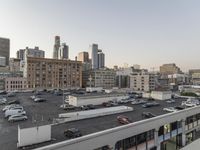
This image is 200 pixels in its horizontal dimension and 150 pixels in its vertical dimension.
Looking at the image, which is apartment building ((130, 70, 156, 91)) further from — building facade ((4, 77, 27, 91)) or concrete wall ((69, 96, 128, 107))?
concrete wall ((69, 96, 128, 107))

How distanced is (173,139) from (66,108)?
17.1 m

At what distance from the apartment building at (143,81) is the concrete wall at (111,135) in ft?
268

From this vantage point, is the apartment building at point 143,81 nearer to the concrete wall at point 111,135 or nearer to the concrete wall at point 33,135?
the concrete wall at point 111,135

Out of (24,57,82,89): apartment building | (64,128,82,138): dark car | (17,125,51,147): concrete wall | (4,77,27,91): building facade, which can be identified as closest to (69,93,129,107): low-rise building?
(64,128,82,138): dark car

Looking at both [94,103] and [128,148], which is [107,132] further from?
[94,103]

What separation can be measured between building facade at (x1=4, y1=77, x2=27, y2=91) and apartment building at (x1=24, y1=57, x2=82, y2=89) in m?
2.86

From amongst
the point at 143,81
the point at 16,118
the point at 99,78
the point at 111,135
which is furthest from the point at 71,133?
the point at 99,78

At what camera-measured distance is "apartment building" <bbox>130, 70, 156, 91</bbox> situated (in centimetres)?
10100

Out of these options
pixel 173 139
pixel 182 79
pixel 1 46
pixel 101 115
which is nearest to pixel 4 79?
pixel 101 115

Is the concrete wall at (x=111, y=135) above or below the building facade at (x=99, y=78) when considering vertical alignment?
below

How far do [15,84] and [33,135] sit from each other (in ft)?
248

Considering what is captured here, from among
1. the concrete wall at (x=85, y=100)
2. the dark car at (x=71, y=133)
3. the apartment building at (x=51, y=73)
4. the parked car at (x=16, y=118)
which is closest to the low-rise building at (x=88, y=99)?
the concrete wall at (x=85, y=100)

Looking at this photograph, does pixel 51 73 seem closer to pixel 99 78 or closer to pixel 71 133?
pixel 99 78

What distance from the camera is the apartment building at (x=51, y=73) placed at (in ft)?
288
